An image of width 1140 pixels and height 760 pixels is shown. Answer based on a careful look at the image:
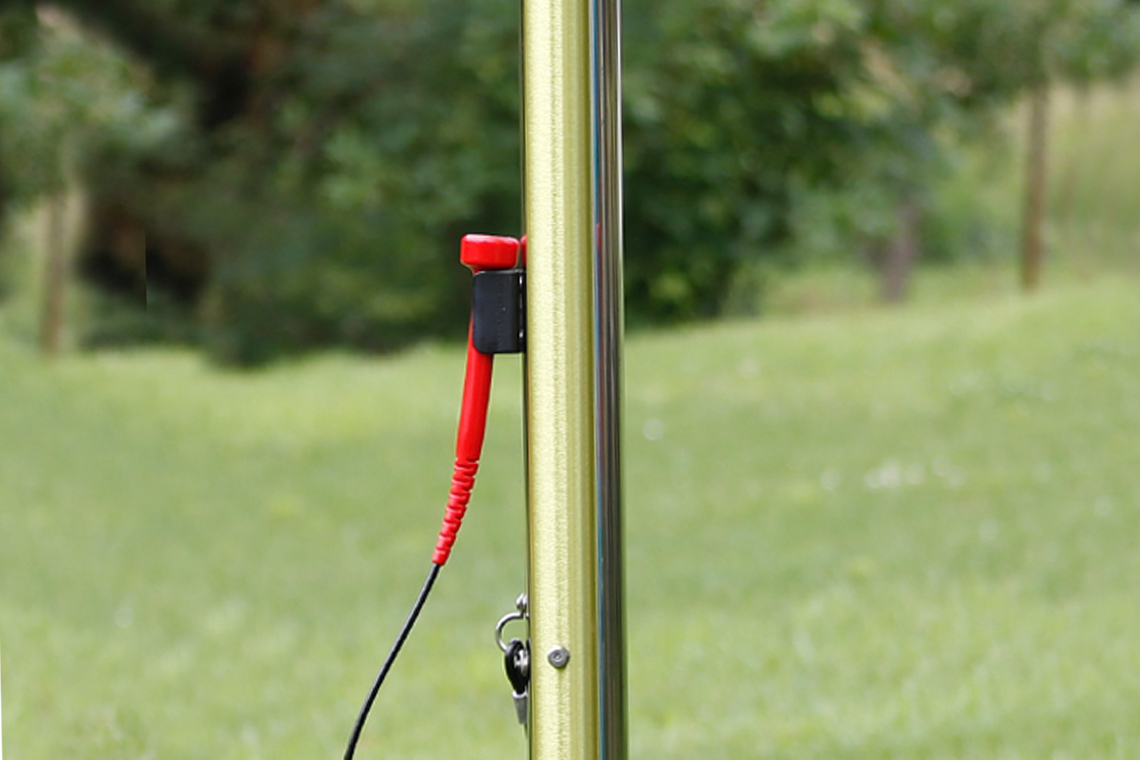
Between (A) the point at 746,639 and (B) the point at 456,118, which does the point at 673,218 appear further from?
(A) the point at 746,639

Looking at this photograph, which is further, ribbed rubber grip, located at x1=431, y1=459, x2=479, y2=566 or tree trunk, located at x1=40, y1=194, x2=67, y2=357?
tree trunk, located at x1=40, y1=194, x2=67, y2=357

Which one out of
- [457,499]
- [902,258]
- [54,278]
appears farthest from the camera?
[902,258]

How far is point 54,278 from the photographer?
8.09m

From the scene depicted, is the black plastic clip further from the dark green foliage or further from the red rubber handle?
the dark green foliage

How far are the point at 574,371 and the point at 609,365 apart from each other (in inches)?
1.3

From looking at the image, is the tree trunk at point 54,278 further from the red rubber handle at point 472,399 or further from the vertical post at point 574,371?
the vertical post at point 574,371

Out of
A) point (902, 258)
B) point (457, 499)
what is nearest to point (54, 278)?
point (902, 258)

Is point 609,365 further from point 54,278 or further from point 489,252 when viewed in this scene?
point 54,278

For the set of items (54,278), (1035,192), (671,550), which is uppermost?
(1035,192)

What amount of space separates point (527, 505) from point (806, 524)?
322cm

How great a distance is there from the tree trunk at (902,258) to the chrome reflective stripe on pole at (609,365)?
8.71 m

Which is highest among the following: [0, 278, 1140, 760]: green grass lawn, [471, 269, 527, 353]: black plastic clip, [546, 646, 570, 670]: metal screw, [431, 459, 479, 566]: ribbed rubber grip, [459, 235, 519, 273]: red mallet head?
[459, 235, 519, 273]: red mallet head

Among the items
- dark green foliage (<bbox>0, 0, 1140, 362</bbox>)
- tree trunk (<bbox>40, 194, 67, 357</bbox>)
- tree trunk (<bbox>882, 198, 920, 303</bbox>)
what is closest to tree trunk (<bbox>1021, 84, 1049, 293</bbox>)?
dark green foliage (<bbox>0, 0, 1140, 362</bbox>)

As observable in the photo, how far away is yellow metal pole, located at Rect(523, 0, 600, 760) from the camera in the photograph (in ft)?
3.47
